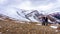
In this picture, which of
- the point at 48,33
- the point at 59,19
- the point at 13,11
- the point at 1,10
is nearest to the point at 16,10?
the point at 13,11

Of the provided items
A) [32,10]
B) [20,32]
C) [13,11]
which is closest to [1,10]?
[13,11]

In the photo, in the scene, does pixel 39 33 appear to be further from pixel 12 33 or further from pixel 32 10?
pixel 32 10

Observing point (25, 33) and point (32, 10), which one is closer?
point (25, 33)

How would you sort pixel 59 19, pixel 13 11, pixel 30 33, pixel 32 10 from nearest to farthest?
pixel 30 33 < pixel 59 19 < pixel 32 10 < pixel 13 11

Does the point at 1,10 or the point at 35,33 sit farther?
the point at 1,10

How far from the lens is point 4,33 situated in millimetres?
15867

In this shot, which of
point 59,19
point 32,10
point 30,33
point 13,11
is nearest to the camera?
point 30,33

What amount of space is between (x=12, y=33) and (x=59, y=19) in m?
129

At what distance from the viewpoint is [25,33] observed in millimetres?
15680

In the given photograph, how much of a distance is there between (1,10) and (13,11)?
14.9 m

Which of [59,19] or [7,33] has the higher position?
[7,33]

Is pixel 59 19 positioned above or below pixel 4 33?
below

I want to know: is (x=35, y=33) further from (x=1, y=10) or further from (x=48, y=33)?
(x=1, y=10)

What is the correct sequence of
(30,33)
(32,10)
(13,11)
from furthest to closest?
(13,11)
(32,10)
(30,33)
